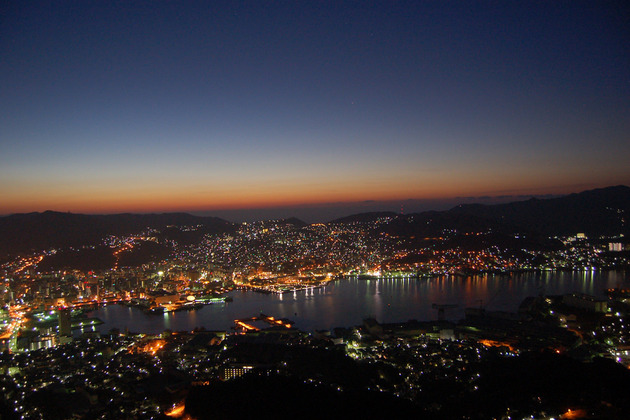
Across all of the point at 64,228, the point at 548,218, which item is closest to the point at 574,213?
the point at 548,218

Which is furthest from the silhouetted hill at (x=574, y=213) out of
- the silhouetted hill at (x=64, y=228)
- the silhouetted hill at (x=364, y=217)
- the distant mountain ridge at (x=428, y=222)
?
the silhouetted hill at (x=64, y=228)

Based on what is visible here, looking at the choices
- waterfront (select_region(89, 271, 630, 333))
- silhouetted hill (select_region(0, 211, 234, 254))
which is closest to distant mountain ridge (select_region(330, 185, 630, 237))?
waterfront (select_region(89, 271, 630, 333))

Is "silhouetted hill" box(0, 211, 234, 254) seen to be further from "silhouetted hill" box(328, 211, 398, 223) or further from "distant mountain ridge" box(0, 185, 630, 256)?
"silhouetted hill" box(328, 211, 398, 223)

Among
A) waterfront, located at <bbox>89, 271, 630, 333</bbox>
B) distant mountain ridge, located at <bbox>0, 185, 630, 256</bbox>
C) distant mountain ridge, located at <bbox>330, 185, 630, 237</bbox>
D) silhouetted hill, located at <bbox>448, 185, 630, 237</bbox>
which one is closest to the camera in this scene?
waterfront, located at <bbox>89, 271, 630, 333</bbox>

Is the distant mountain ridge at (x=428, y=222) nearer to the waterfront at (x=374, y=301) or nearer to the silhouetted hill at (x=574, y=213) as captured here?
the silhouetted hill at (x=574, y=213)

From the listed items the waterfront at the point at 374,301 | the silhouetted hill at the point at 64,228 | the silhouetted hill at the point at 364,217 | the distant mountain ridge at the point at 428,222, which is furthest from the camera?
the silhouetted hill at the point at 364,217
